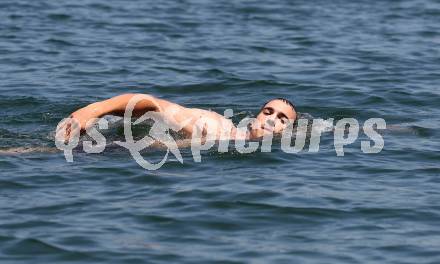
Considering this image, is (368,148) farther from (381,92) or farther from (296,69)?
(296,69)

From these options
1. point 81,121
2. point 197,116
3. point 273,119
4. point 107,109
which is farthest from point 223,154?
point 81,121

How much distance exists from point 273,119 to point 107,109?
2289 millimetres

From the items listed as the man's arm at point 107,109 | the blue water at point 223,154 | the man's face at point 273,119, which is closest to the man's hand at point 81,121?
the man's arm at point 107,109

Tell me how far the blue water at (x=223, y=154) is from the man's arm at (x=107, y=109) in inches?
17.8

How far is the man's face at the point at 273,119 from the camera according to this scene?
12398 mm

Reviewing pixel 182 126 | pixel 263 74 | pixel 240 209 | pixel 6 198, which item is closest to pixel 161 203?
pixel 240 209

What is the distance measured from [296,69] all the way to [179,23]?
4.70 metres

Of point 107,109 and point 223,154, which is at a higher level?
point 107,109

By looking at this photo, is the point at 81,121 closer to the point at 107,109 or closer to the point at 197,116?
the point at 107,109

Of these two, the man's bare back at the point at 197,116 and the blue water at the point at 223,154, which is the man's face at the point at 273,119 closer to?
the man's bare back at the point at 197,116

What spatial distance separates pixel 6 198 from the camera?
988 cm

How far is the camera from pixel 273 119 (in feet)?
40.9

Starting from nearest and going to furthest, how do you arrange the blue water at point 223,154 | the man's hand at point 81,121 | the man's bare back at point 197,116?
the blue water at point 223,154
the man's hand at point 81,121
the man's bare back at point 197,116

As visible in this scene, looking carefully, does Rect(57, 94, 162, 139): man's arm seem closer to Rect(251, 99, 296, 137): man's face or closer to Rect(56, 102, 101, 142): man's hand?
Rect(56, 102, 101, 142): man's hand
